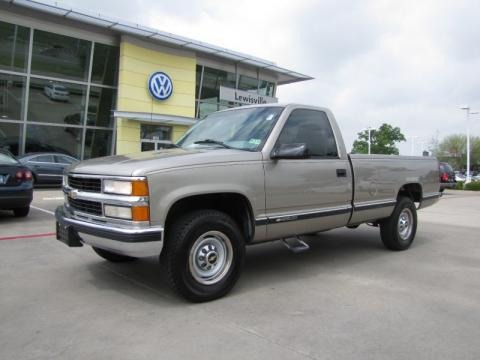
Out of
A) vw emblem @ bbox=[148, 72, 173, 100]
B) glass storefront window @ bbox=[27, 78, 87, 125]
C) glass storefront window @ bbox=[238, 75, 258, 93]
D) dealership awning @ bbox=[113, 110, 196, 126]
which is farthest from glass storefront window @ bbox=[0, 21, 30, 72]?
glass storefront window @ bbox=[238, 75, 258, 93]

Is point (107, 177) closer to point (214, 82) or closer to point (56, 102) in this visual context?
point (56, 102)

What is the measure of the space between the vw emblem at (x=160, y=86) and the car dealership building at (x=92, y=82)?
0.16 ft

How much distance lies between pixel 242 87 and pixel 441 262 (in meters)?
22.8

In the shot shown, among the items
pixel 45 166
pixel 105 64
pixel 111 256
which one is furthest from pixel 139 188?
pixel 105 64

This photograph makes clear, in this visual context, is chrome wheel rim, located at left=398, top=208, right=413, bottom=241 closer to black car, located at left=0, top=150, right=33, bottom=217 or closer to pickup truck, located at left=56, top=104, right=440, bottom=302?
pickup truck, located at left=56, top=104, right=440, bottom=302

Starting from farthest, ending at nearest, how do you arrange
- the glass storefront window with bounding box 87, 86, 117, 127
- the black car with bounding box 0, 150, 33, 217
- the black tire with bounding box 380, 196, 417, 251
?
the glass storefront window with bounding box 87, 86, 117, 127
the black car with bounding box 0, 150, 33, 217
the black tire with bounding box 380, 196, 417, 251

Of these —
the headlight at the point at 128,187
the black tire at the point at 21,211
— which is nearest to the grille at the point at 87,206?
the headlight at the point at 128,187

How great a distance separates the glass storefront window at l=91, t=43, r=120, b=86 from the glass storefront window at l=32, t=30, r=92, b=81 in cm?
42

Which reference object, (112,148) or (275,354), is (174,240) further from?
(112,148)

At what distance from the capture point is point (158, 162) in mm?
4148

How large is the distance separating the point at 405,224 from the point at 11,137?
1786 cm

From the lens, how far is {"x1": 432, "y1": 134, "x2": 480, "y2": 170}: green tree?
74.4 meters

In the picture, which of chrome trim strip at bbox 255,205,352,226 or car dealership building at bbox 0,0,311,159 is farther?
car dealership building at bbox 0,0,311,159

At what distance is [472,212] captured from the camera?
Answer: 42.3ft
